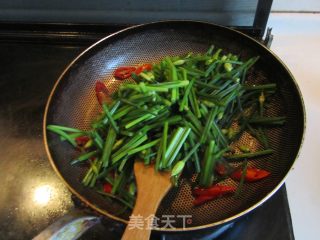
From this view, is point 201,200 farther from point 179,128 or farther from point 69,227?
point 69,227

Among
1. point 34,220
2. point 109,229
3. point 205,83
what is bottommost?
point 34,220

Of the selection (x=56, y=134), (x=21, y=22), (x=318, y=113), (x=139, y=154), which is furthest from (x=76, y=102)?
(x=318, y=113)

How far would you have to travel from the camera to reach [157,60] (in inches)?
43.8

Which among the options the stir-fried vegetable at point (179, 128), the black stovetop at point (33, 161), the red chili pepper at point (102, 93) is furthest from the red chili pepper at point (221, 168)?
the red chili pepper at point (102, 93)

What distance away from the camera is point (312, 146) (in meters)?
0.97

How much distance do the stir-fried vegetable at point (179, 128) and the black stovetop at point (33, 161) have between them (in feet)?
0.34

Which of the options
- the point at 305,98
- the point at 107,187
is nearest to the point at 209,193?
the point at 107,187

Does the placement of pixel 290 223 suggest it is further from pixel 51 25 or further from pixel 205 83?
pixel 51 25

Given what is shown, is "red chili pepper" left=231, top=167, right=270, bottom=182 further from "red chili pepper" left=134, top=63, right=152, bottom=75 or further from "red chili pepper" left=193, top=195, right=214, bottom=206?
"red chili pepper" left=134, top=63, right=152, bottom=75

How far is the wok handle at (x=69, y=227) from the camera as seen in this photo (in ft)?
2.36

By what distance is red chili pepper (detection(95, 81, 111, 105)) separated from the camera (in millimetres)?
1026

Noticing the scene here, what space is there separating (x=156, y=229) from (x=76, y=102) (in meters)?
0.47

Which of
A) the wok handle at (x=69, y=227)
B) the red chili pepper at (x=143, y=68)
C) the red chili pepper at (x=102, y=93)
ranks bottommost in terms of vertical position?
the wok handle at (x=69, y=227)

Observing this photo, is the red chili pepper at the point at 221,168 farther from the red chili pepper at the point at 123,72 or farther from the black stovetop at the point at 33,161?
the red chili pepper at the point at 123,72
